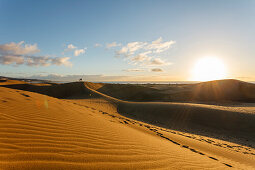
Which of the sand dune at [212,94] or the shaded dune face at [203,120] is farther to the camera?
the sand dune at [212,94]

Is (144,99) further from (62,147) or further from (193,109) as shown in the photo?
(62,147)

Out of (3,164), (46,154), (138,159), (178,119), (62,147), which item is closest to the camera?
(3,164)

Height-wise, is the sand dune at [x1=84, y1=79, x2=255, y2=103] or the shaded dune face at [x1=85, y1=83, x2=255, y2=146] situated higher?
the sand dune at [x1=84, y1=79, x2=255, y2=103]

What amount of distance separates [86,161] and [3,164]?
933 mm

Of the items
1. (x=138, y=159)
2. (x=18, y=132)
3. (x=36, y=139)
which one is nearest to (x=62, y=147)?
(x=36, y=139)

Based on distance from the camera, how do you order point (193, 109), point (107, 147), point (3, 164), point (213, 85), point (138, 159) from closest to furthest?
point (3, 164) < point (138, 159) < point (107, 147) < point (193, 109) < point (213, 85)

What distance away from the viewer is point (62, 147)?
2.14 metres

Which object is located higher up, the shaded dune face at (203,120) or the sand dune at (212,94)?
the sand dune at (212,94)

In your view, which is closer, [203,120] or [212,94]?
[203,120]

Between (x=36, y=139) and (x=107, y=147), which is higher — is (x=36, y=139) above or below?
above

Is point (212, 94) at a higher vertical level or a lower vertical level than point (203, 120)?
higher

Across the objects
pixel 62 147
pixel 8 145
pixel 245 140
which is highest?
pixel 8 145

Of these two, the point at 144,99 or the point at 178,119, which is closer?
the point at 178,119

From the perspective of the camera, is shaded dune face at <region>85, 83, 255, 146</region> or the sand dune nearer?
shaded dune face at <region>85, 83, 255, 146</region>
